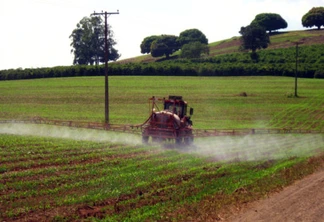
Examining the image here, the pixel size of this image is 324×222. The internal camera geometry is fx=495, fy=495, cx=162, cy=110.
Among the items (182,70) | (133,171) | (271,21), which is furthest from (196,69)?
(271,21)

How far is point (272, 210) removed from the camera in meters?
15.6

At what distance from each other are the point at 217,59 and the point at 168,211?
315ft

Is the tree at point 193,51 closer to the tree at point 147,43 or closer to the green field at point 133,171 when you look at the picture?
the tree at point 147,43

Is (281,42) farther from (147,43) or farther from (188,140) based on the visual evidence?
(188,140)

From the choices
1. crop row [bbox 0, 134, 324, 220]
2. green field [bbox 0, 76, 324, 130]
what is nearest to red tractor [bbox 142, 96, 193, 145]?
crop row [bbox 0, 134, 324, 220]

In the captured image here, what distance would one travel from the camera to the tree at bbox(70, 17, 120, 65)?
116m

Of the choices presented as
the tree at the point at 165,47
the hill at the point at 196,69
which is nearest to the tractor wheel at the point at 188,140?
the hill at the point at 196,69

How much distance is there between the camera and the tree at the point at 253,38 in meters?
117

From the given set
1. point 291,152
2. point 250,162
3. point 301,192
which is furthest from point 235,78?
point 301,192

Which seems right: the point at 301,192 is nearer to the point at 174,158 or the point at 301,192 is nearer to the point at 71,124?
the point at 174,158

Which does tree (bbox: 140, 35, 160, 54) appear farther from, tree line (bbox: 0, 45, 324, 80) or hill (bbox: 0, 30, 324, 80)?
tree line (bbox: 0, 45, 324, 80)

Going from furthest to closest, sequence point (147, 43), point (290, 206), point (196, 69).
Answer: point (147, 43)
point (196, 69)
point (290, 206)

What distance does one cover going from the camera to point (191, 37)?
504ft

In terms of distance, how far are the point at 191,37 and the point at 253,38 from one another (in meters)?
38.4
